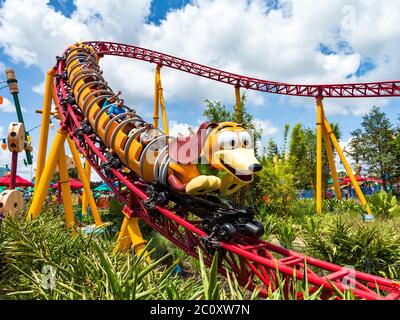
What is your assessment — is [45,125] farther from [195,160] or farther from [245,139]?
[245,139]

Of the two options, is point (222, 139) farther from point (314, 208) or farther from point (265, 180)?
point (314, 208)

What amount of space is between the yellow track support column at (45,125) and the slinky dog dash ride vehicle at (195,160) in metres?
2.61

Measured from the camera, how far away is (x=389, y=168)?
2209cm

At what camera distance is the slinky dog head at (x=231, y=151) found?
363 centimetres

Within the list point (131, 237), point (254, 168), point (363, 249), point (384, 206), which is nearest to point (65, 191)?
point (131, 237)

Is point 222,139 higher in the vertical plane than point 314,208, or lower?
higher

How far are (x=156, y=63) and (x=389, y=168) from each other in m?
18.5

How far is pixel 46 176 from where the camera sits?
6.22 metres

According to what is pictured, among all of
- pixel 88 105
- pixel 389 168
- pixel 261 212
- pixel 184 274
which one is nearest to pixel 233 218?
pixel 184 274

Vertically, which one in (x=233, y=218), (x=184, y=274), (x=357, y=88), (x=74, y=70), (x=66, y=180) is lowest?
(x=184, y=274)

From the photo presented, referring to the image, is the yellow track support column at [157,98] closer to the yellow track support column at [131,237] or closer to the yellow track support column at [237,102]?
the yellow track support column at [237,102]

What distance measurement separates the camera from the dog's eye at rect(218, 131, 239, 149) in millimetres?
3695

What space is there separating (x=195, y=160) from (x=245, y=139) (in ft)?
2.33

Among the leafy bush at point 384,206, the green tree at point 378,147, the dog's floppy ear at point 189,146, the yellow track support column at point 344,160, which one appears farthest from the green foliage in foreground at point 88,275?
the green tree at point 378,147
